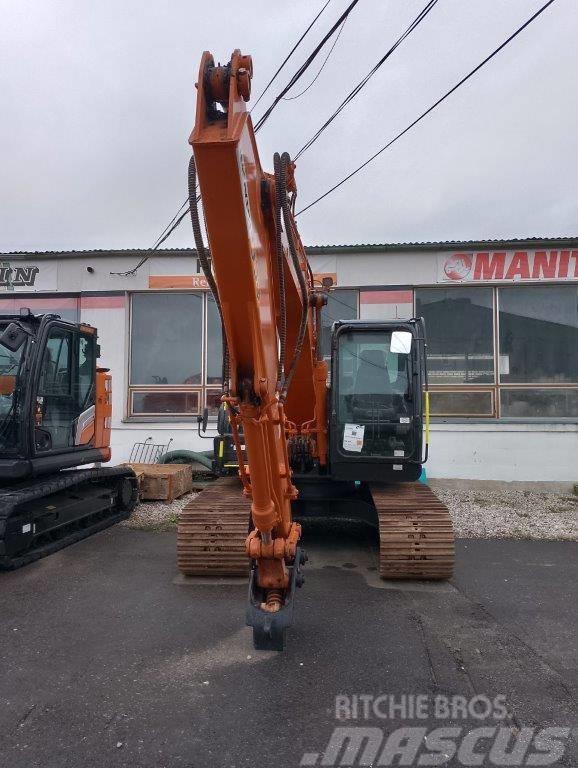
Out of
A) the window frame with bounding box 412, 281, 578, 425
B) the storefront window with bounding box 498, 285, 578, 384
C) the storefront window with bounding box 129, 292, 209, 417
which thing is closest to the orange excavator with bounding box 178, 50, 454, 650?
the window frame with bounding box 412, 281, 578, 425

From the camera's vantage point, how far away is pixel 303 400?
6582 millimetres

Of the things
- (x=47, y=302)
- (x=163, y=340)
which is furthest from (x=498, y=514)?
(x=47, y=302)

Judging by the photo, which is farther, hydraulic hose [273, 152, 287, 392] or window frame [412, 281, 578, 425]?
window frame [412, 281, 578, 425]

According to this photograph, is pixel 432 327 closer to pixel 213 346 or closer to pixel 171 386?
pixel 213 346

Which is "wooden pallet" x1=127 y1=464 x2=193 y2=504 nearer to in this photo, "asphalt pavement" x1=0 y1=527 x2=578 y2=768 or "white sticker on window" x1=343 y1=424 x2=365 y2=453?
"asphalt pavement" x1=0 y1=527 x2=578 y2=768

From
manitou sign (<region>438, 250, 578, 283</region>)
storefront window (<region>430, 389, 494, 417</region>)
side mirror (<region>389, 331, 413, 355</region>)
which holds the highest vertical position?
manitou sign (<region>438, 250, 578, 283</region>)

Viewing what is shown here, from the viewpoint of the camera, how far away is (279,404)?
361 cm

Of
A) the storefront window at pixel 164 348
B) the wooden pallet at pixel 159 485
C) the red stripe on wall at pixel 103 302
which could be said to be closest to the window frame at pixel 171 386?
the storefront window at pixel 164 348

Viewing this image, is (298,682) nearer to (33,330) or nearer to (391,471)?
(391,471)

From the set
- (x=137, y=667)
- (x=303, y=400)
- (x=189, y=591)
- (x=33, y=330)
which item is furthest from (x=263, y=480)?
(x=33, y=330)

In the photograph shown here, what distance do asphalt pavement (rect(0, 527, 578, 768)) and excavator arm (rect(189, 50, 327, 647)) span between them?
55 cm

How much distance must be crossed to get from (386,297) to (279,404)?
9.03 m

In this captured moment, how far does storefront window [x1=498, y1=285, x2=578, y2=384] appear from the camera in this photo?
39.3 feet

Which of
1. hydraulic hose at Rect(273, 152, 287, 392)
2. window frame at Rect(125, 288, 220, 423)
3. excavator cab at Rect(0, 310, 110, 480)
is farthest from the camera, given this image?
window frame at Rect(125, 288, 220, 423)
